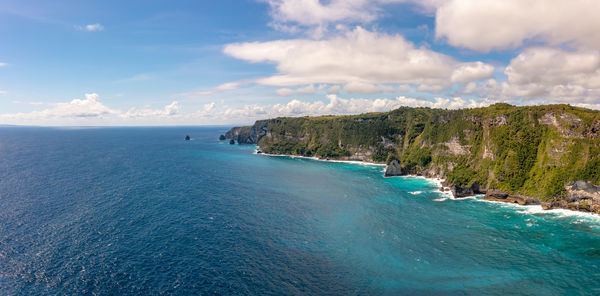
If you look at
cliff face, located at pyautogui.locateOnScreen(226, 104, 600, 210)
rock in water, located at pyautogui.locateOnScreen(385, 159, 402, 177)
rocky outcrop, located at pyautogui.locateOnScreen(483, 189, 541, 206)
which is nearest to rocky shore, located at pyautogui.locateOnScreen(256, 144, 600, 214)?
rocky outcrop, located at pyautogui.locateOnScreen(483, 189, 541, 206)

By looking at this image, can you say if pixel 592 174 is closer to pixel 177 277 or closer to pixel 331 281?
pixel 331 281

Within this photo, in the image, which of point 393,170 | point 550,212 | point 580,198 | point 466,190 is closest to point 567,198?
point 580,198

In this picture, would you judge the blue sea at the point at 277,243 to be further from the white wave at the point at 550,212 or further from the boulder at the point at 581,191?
the boulder at the point at 581,191

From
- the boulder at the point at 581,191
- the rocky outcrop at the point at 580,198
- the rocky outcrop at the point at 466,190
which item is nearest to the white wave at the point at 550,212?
the rocky outcrop at the point at 580,198

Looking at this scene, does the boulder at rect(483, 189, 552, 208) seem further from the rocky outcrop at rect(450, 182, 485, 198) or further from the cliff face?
the rocky outcrop at rect(450, 182, 485, 198)

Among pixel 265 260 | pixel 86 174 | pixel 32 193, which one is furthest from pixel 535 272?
pixel 86 174

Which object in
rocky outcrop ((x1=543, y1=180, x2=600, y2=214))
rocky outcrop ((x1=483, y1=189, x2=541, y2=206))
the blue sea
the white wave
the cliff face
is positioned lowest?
the blue sea

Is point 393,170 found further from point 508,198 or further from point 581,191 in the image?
point 581,191
